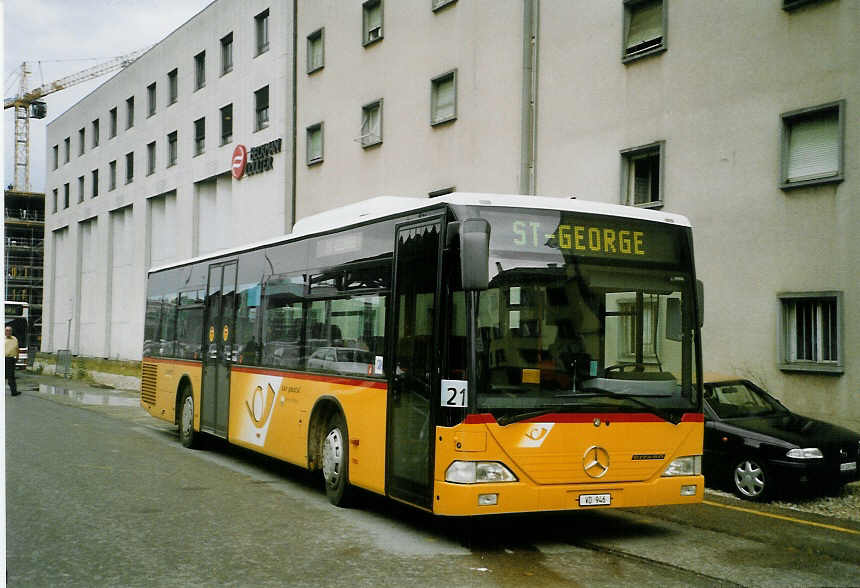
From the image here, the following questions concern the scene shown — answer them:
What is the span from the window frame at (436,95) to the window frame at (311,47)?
6.64 m

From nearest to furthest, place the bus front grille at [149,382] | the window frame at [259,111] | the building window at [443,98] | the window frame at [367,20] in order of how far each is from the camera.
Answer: the bus front grille at [149,382] → the building window at [443,98] → the window frame at [367,20] → the window frame at [259,111]

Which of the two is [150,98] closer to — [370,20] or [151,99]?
[151,99]

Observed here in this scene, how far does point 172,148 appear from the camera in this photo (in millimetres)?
41500

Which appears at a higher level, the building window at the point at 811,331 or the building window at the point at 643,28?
the building window at the point at 643,28

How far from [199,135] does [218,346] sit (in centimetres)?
2688

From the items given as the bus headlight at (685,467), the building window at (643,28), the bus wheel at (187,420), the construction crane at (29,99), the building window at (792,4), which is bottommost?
the bus wheel at (187,420)

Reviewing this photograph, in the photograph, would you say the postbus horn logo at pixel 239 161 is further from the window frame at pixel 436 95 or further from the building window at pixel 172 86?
the window frame at pixel 436 95

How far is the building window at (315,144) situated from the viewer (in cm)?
2883

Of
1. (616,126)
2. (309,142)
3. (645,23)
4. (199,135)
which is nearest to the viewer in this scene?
(645,23)

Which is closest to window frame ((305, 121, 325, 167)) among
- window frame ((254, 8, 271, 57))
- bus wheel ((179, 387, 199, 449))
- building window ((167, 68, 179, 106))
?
window frame ((254, 8, 271, 57))

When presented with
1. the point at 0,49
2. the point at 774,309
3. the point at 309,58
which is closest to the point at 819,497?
the point at 774,309

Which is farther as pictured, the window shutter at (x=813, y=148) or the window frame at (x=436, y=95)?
the window frame at (x=436, y=95)

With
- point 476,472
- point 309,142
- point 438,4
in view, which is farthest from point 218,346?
point 309,142

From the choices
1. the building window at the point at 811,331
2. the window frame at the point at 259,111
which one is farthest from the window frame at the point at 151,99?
the building window at the point at 811,331
